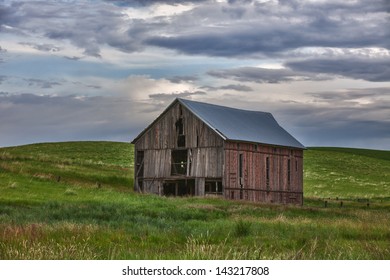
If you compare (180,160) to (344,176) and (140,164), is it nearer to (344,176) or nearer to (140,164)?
(140,164)

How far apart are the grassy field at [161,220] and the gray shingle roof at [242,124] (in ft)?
22.4

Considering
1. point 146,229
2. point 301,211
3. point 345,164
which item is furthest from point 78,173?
point 345,164

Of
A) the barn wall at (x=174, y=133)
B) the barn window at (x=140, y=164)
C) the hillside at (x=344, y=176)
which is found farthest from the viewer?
the hillside at (x=344, y=176)

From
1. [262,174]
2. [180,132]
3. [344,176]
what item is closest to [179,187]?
[180,132]

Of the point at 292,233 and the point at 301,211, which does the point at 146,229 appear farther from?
the point at 301,211

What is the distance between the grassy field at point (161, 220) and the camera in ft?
47.5

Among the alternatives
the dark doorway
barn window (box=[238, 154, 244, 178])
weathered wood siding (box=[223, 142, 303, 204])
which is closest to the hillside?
weathered wood siding (box=[223, 142, 303, 204])

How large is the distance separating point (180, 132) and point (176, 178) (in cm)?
372

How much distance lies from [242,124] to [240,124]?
395mm

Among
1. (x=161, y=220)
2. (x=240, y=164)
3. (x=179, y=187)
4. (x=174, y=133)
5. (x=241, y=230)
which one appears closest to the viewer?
(x=241, y=230)

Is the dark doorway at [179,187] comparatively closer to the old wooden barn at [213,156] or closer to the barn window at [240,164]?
the old wooden barn at [213,156]

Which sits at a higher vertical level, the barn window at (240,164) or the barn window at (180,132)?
the barn window at (180,132)

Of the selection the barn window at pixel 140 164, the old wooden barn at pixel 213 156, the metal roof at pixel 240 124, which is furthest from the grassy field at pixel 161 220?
the metal roof at pixel 240 124

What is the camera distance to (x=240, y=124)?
5644cm
